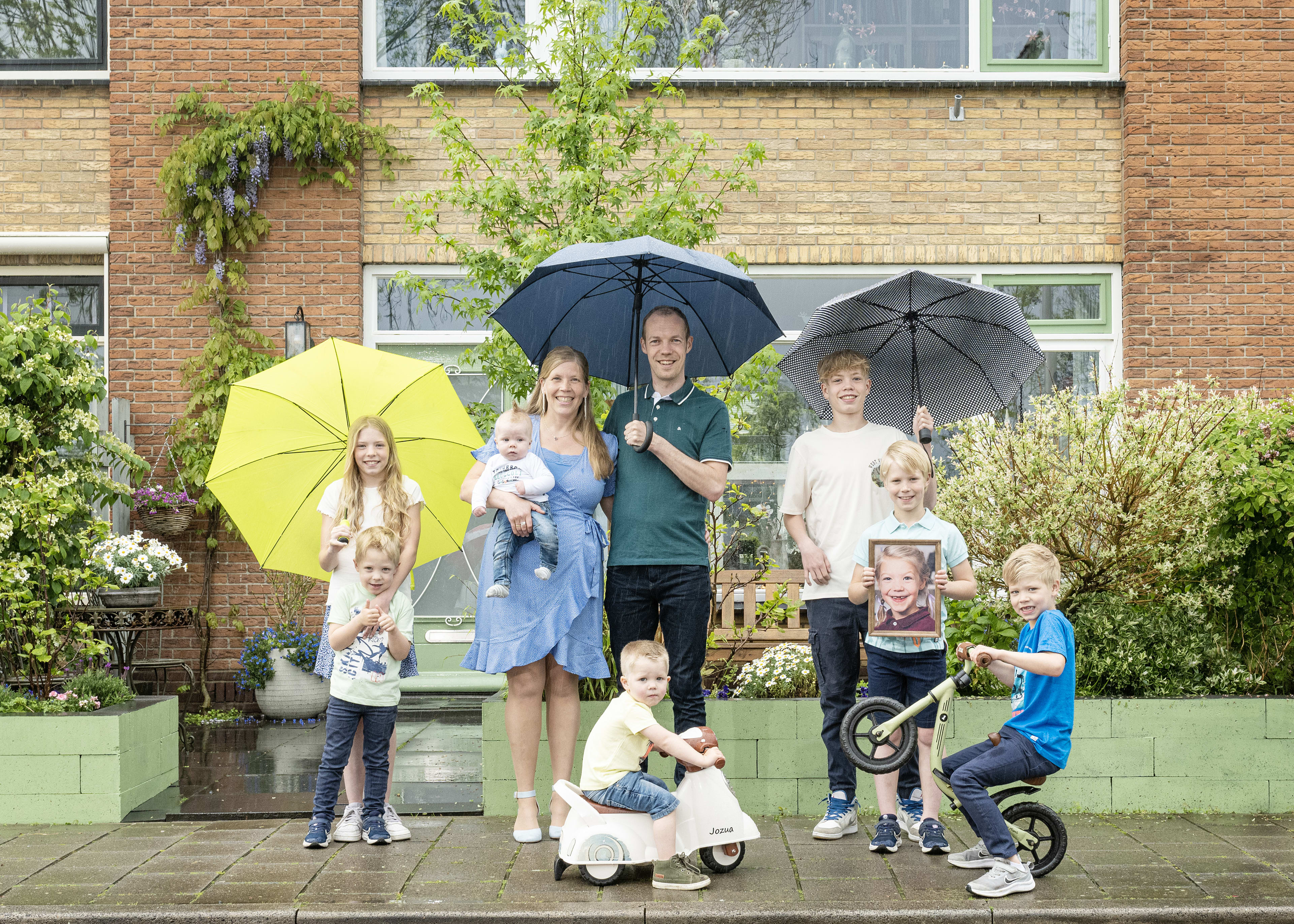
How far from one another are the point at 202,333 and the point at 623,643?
5572 millimetres

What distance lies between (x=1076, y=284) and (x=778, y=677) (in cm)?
516

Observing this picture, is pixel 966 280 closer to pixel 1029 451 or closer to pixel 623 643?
pixel 1029 451

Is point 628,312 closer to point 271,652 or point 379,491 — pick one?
point 379,491

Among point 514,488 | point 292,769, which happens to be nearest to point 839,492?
point 514,488

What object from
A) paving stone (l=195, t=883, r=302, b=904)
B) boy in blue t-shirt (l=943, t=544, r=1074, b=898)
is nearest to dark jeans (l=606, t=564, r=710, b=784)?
boy in blue t-shirt (l=943, t=544, r=1074, b=898)

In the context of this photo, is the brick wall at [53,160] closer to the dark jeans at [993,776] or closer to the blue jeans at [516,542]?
the blue jeans at [516,542]

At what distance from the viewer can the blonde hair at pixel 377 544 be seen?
4.52 meters

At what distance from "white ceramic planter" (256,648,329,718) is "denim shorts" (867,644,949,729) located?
16.3 feet

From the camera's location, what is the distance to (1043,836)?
4.21 metres

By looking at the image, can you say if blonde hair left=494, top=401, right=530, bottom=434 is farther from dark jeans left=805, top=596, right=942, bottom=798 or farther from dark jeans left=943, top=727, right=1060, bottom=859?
dark jeans left=943, top=727, right=1060, bottom=859

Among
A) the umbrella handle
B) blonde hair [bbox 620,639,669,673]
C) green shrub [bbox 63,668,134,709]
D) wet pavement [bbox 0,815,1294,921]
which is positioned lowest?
wet pavement [bbox 0,815,1294,921]

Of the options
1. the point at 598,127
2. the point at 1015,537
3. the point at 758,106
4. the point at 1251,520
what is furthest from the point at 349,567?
the point at 758,106

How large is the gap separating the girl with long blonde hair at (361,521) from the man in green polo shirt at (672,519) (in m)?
0.85

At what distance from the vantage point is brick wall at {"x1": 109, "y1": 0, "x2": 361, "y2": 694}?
8.86m
